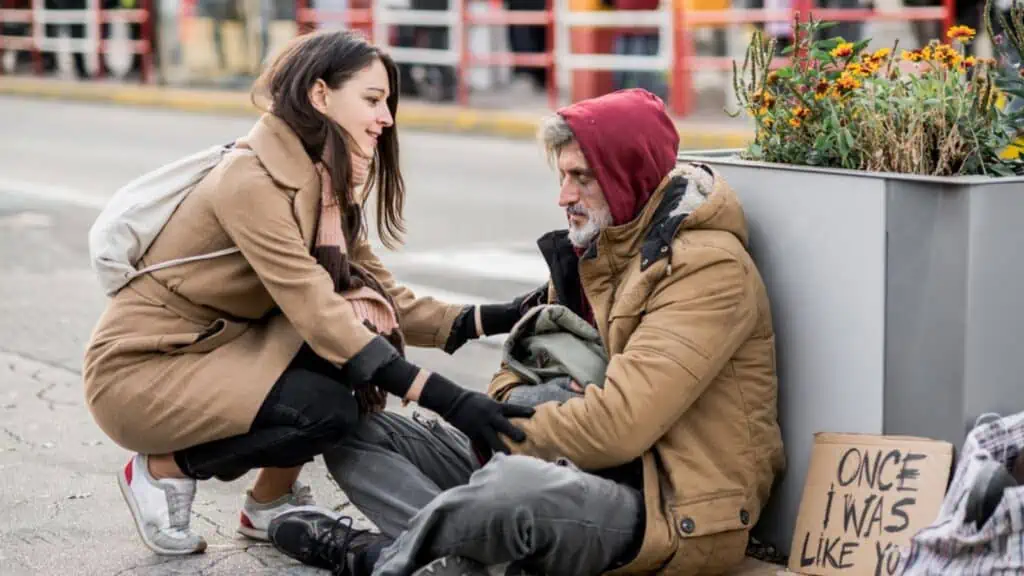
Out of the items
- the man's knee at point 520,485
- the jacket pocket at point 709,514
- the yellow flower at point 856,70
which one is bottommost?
the jacket pocket at point 709,514

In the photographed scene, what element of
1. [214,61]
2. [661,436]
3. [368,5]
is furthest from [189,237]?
[214,61]

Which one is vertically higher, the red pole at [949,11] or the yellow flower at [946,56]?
the yellow flower at [946,56]

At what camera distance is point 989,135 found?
3648 mm

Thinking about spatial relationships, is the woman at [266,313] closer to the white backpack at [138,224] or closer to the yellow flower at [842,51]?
the white backpack at [138,224]

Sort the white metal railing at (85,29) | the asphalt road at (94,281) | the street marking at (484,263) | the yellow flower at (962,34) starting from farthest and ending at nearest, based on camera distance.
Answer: the white metal railing at (85,29), the street marking at (484,263), the asphalt road at (94,281), the yellow flower at (962,34)

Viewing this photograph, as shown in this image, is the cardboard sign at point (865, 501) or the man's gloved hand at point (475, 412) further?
the man's gloved hand at point (475, 412)

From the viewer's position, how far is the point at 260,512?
4195 millimetres

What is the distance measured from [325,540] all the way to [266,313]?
0.53m

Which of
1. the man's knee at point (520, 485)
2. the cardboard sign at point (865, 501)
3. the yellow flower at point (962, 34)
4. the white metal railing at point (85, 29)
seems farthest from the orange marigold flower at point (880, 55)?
the white metal railing at point (85, 29)

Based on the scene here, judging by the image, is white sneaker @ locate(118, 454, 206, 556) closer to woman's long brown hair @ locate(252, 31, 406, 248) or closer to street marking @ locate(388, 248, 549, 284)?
woman's long brown hair @ locate(252, 31, 406, 248)

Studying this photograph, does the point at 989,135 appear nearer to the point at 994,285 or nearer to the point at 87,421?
the point at 994,285

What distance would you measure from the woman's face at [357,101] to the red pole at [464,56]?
40.9 feet

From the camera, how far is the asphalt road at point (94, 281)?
4.25 metres

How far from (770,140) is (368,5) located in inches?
590
